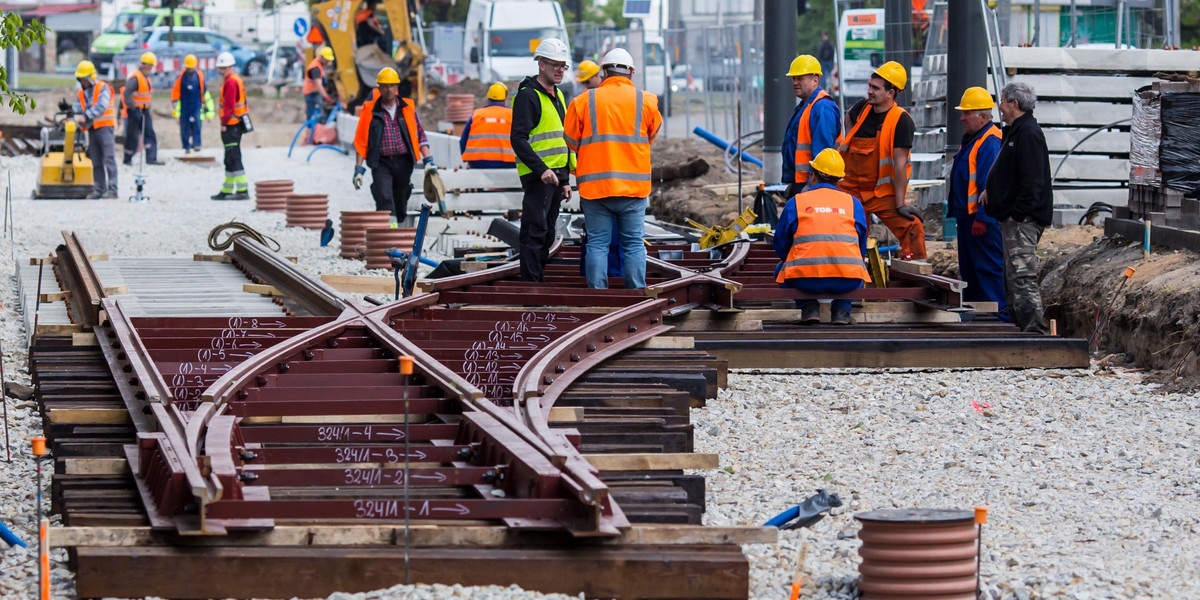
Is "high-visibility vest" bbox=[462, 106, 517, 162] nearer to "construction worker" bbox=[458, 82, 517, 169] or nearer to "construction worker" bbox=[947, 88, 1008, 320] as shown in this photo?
"construction worker" bbox=[458, 82, 517, 169]

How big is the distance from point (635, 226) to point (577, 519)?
18.4 ft

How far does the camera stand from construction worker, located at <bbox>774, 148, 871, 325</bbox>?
10086 millimetres

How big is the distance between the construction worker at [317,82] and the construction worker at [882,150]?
890 inches

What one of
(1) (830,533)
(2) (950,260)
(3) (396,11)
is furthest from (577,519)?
(3) (396,11)

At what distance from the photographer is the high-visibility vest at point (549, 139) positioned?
1122cm

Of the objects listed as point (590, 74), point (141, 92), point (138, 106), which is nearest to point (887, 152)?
point (590, 74)

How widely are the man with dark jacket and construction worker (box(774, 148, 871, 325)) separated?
1066 mm

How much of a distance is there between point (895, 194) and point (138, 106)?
19.7 meters

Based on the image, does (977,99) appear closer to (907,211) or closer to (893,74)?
(893,74)

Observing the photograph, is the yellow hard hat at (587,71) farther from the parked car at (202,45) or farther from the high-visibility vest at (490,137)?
the parked car at (202,45)

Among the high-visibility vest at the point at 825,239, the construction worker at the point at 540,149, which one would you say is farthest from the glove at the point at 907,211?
the construction worker at the point at 540,149

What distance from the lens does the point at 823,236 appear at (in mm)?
10195

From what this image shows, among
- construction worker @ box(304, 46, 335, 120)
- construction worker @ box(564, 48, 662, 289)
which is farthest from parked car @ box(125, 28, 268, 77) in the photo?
construction worker @ box(564, 48, 662, 289)

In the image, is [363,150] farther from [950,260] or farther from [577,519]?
[577,519]
